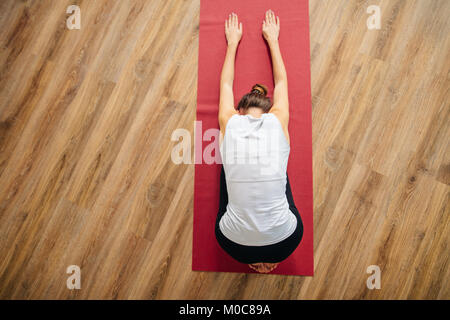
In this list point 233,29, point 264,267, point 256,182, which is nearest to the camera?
point 256,182

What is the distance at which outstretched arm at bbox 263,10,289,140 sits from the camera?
1278 millimetres

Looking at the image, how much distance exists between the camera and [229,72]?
138cm

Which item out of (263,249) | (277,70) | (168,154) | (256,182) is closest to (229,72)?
(277,70)

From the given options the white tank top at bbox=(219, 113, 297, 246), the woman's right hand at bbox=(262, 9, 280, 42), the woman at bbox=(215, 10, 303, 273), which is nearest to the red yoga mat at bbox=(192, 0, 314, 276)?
the woman's right hand at bbox=(262, 9, 280, 42)

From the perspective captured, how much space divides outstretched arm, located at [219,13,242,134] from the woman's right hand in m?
0.15

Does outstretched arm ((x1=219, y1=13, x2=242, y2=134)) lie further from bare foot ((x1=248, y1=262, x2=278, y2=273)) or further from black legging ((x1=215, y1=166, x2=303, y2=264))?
bare foot ((x1=248, y1=262, x2=278, y2=273))

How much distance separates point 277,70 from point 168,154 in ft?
2.63

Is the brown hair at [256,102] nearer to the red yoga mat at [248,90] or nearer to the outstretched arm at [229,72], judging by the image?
the outstretched arm at [229,72]

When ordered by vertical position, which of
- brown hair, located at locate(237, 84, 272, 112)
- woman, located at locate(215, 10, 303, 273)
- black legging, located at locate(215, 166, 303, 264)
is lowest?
black legging, located at locate(215, 166, 303, 264)

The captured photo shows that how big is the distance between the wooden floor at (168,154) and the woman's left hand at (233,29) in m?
0.20

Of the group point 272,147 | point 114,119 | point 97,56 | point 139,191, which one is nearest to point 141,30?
point 97,56

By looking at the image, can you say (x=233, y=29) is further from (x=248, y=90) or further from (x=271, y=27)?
(x=248, y=90)

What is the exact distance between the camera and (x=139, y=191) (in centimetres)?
144
